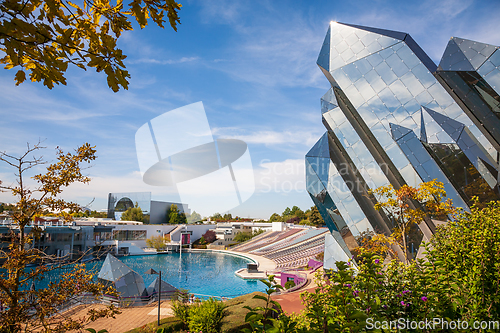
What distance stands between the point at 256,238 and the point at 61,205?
46.0 metres

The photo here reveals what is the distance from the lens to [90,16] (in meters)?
2.37

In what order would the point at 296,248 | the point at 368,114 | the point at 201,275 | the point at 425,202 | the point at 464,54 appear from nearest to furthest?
the point at 464,54, the point at 425,202, the point at 368,114, the point at 201,275, the point at 296,248

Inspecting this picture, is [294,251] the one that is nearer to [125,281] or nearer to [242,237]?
[242,237]

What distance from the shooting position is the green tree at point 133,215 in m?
58.8

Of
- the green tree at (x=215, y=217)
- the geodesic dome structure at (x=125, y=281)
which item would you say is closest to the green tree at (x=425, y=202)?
the geodesic dome structure at (x=125, y=281)

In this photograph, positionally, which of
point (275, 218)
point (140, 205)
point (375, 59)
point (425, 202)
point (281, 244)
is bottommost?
point (425, 202)

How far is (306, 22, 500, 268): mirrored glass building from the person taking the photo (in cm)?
884

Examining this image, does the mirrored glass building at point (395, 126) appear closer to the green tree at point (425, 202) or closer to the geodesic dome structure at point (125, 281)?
the green tree at point (425, 202)

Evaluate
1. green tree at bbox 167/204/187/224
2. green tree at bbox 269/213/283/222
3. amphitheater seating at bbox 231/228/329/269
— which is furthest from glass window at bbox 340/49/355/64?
green tree at bbox 269/213/283/222

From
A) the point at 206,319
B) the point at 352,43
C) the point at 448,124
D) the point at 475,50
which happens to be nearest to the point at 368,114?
the point at 448,124

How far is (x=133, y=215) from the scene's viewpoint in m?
58.9

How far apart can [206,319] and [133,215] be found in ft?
185

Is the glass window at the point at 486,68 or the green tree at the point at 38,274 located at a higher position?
the glass window at the point at 486,68

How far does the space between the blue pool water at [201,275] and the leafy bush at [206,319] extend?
864 cm
